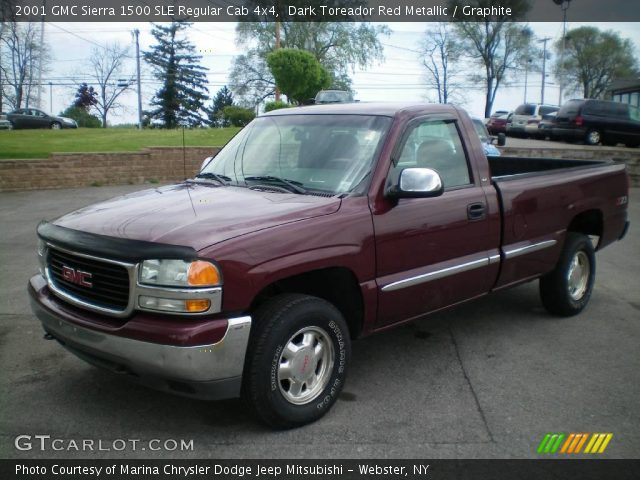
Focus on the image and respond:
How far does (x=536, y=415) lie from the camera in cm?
379

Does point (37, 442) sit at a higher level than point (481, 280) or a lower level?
lower

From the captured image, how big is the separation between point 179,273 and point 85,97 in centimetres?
7138

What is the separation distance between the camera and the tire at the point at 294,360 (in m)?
3.31

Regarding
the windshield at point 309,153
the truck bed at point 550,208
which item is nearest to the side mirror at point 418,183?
the windshield at point 309,153

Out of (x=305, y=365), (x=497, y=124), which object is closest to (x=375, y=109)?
(x=305, y=365)

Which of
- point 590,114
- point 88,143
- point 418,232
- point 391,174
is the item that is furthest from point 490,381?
point 590,114

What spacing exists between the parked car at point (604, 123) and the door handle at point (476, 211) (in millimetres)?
21393

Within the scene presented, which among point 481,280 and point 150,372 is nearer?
point 150,372

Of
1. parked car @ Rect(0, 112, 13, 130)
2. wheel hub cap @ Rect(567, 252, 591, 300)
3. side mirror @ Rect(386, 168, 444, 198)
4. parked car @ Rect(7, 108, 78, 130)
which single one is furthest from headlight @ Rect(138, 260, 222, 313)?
parked car @ Rect(7, 108, 78, 130)

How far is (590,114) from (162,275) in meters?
23.8

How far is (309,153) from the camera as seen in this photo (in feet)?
14.3

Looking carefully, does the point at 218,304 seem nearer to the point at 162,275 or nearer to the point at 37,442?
the point at 162,275

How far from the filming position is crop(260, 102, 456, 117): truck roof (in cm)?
447

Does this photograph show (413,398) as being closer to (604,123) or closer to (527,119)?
(604,123)
